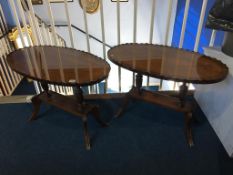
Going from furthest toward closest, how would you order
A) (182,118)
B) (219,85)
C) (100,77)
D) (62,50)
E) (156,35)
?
1. (156,35)
2. (182,118)
3. (62,50)
4. (219,85)
5. (100,77)

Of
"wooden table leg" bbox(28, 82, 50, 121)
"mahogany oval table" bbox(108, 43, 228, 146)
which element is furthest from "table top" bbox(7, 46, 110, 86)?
"wooden table leg" bbox(28, 82, 50, 121)

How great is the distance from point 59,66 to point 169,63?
78cm

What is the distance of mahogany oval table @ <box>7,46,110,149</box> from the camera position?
126 centimetres

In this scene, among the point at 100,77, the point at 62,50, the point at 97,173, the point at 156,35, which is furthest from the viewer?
the point at 156,35

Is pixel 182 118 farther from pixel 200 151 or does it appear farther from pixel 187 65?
pixel 187 65

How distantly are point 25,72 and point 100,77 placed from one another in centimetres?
52

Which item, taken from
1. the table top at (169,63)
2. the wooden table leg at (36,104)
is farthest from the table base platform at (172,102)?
the wooden table leg at (36,104)

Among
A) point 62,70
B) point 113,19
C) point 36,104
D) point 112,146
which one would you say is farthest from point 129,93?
point 113,19

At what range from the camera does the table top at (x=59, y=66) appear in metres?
1.26

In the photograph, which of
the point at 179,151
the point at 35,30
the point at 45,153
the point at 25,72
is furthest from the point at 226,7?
the point at 45,153

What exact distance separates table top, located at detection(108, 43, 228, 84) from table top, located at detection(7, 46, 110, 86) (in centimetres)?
18

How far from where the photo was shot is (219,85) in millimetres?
1492

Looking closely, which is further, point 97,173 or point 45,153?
point 45,153

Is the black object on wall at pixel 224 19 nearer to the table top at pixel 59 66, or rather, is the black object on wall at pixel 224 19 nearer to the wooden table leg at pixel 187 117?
the wooden table leg at pixel 187 117
